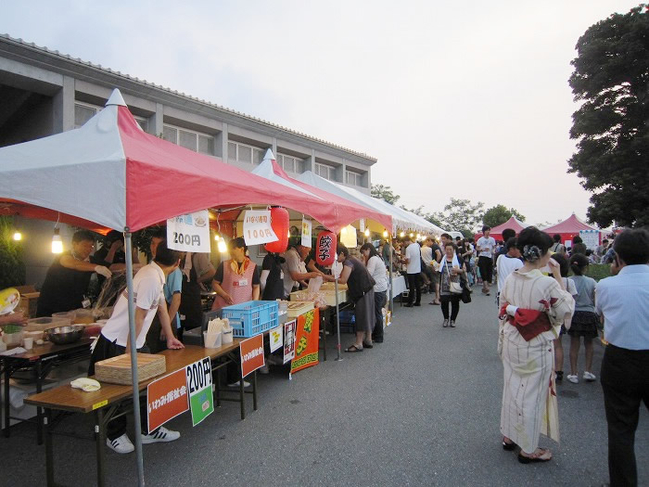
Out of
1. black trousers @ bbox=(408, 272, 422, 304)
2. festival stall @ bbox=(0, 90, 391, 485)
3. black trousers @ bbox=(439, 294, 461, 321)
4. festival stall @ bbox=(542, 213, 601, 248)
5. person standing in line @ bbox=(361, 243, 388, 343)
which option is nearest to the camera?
festival stall @ bbox=(0, 90, 391, 485)

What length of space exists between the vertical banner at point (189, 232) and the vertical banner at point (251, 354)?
117cm

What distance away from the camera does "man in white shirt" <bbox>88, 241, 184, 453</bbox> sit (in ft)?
10.0

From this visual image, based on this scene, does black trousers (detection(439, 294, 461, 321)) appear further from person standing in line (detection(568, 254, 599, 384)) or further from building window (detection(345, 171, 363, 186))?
building window (detection(345, 171, 363, 186))

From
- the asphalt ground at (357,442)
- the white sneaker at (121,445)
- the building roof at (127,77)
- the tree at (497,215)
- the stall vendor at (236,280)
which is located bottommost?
the asphalt ground at (357,442)

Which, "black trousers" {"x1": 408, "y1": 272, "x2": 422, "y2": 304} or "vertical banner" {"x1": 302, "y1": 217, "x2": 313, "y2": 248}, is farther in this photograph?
"black trousers" {"x1": 408, "y1": 272, "x2": 422, "y2": 304}

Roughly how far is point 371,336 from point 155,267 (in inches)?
185

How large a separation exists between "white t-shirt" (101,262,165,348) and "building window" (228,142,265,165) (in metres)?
13.5

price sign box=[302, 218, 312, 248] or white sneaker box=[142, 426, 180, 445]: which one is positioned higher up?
price sign box=[302, 218, 312, 248]

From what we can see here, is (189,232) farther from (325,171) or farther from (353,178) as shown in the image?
(353,178)

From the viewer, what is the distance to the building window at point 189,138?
13906 millimetres

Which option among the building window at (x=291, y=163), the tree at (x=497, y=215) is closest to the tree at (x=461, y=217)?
the tree at (x=497, y=215)

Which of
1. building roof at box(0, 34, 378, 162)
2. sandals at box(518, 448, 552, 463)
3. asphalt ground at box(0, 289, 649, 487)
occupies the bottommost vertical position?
asphalt ground at box(0, 289, 649, 487)

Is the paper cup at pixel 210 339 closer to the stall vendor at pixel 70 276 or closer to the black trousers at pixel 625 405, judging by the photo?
the stall vendor at pixel 70 276

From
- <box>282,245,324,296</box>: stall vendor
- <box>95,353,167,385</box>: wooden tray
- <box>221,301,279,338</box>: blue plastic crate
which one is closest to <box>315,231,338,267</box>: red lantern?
<box>282,245,324,296</box>: stall vendor
